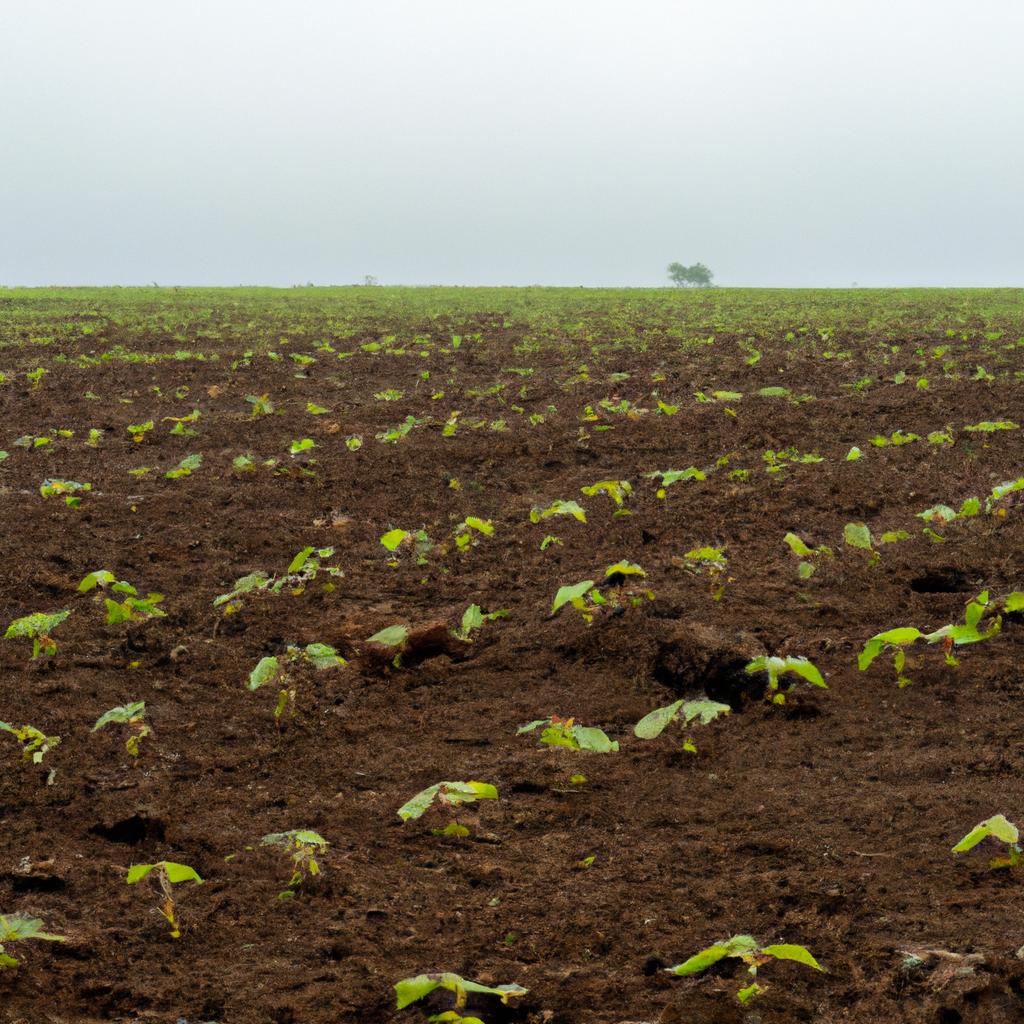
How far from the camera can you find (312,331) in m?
16.7

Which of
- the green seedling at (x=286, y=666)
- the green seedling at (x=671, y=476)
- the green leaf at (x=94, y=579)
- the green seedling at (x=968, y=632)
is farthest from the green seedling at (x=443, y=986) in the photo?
the green seedling at (x=671, y=476)

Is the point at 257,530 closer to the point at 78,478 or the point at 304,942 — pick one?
the point at 78,478

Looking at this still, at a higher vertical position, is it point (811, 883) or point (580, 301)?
point (580, 301)

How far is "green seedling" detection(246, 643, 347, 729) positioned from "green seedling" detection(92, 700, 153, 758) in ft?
1.40

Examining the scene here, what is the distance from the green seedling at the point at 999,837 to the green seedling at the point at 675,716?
1011 mm

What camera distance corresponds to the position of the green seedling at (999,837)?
245 cm

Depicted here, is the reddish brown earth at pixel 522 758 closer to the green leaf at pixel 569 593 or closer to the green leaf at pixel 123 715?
the green leaf at pixel 123 715

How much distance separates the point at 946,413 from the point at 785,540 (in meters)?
→ 3.91

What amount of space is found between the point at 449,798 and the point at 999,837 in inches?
57.1

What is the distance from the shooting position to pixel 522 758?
3.56 meters

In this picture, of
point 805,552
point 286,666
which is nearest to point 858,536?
point 805,552

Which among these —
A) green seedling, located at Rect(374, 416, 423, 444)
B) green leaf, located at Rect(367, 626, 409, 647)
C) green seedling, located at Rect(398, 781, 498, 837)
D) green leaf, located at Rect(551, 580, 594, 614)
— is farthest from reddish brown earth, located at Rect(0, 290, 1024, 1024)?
green seedling, located at Rect(374, 416, 423, 444)

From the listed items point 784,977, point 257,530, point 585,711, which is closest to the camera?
point 784,977

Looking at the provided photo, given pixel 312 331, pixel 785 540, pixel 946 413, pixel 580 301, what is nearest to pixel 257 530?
pixel 785 540
